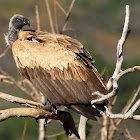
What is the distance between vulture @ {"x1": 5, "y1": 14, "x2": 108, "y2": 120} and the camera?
21.3ft

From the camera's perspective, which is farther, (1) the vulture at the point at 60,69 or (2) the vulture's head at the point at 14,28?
(2) the vulture's head at the point at 14,28

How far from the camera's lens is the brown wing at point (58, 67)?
6.53m

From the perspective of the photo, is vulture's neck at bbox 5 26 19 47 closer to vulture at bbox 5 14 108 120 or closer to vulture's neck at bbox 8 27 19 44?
vulture's neck at bbox 8 27 19 44

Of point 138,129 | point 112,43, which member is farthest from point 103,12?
point 138,129

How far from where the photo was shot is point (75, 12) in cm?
4188

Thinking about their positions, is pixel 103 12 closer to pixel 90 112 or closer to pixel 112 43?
pixel 112 43

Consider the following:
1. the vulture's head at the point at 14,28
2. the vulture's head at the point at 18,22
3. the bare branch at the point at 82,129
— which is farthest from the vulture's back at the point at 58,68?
the vulture's head at the point at 18,22

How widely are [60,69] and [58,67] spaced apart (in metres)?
0.03

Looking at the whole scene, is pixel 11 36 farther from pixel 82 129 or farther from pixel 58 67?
pixel 82 129

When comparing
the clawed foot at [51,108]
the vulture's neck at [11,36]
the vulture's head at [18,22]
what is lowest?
the clawed foot at [51,108]

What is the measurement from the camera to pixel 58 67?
6691 millimetres

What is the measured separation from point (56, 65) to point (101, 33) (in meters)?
33.9

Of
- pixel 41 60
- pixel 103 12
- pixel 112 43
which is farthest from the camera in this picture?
pixel 103 12

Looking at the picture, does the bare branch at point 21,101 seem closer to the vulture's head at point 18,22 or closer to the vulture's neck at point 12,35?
the vulture's neck at point 12,35
